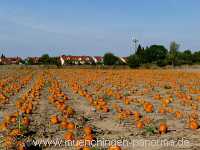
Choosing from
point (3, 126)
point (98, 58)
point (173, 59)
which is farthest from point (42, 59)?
point (3, 126)

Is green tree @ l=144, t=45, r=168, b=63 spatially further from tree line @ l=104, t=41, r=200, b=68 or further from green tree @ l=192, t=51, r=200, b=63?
green tree @ l=192, t=51, r=200, b=63

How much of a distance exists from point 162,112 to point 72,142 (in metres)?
4.28

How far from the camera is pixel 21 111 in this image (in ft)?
36.4

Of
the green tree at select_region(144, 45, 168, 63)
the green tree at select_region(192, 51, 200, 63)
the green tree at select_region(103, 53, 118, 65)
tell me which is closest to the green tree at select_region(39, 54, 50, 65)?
the green tree at select_region(103, 53, 118, 65)

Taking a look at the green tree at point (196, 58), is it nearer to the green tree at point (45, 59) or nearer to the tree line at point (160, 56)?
the tree line at point (160, 56)

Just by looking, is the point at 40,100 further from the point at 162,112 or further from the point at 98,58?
the point at 98,58

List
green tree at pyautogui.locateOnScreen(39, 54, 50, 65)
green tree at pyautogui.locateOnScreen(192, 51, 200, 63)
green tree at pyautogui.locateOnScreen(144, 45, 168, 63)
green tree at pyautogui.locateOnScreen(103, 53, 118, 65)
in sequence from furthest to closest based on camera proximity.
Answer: green tree at pyautogui.locateOnScreen(144, 45, 168, 63) < green tree at pyautogui.locateOnScreen(39, 54, 50, 65) < green tree at pyautogui.locateOnScreen(103, 53, 118, 65) < green tree at pyautogui.locateOnScreen(192, 51, 200, 63)

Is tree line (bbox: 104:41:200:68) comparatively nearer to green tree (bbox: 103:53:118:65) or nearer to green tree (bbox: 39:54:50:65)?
green tree (bbox: 103:53:118:65)

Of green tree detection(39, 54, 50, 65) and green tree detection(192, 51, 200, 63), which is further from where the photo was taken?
green tree detection(39, 54, 50, 65)

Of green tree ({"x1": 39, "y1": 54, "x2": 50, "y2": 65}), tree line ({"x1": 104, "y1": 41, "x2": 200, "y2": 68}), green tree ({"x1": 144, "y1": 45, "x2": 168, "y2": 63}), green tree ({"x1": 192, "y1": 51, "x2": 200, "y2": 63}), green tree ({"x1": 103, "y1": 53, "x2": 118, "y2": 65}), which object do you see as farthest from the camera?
green tree ({"x1": 144, "y1": 45, "x2": 168, "y2": 63})

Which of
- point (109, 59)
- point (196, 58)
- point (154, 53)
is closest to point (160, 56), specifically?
point (154, 53)

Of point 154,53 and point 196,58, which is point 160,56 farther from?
point 196,58

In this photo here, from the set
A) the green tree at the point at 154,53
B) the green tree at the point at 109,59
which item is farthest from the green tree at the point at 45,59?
the green tree at the point at 154,53

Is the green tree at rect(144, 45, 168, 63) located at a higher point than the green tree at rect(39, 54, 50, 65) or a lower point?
higher
